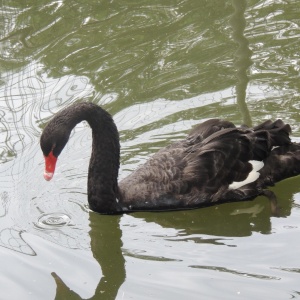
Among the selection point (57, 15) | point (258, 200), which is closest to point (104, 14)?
point (57, 15)

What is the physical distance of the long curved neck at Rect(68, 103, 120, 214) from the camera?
5.95 meters

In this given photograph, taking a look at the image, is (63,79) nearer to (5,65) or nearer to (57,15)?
(5,65)

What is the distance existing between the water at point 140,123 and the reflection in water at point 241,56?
2cm

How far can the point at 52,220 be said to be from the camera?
589cm

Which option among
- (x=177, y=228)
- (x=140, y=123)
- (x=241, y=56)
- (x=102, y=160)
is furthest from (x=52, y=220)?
(x=241, y=56)

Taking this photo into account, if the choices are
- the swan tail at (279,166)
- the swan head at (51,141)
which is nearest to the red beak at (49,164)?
the swan head at (51,141)

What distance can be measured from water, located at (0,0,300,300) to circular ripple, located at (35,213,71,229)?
0.01 metres

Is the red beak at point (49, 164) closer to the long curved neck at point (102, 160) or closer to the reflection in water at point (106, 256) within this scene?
the long curved neck at point (102, 160)

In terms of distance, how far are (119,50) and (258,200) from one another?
272 centimetres

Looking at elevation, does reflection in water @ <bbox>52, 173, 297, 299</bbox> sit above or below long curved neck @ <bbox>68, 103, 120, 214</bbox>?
below

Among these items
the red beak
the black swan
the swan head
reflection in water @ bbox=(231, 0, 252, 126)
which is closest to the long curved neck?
the black swan

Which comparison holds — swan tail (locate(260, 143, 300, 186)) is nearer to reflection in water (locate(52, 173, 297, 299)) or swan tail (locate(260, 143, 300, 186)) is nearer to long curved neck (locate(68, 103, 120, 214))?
reflection in water (locate(52, 173, 297, 299))

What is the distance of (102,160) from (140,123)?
40.2 inches

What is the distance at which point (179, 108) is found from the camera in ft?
23.5
